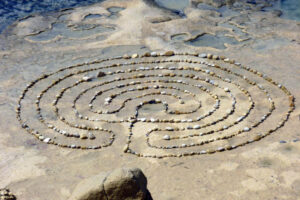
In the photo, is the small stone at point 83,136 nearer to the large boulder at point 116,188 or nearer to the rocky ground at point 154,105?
the rocky ground at point 154,105

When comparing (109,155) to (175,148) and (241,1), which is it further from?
(241,1)

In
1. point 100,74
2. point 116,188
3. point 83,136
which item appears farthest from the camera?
point 100,74

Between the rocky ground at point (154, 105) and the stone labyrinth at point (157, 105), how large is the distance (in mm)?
50

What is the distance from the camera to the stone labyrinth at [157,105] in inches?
288

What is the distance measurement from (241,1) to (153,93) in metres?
6.94

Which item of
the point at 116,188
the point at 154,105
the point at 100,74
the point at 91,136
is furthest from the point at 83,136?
the point at 116,188

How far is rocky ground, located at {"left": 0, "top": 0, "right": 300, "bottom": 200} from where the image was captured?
6.00m

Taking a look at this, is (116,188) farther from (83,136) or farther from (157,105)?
(157,105)

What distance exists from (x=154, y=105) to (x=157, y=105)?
0.22 ft

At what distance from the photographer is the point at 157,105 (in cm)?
862

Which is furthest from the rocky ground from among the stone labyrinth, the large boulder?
the large boulder

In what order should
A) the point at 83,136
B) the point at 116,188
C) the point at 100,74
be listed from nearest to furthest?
the point at 116,188, the point at 83,136, the point at 100,74

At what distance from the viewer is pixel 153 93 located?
29.4 feet

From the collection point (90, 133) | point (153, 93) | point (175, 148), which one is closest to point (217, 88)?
point (153, 93)
